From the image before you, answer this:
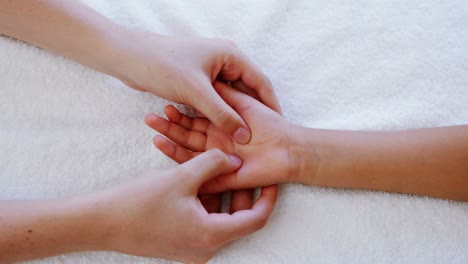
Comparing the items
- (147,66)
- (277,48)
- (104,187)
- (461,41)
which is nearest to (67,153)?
(104,187)

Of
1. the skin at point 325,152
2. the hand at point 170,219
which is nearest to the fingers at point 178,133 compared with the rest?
the skin at point 325,152

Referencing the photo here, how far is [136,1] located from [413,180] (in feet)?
2.13

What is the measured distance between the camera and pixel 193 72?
2.94ft

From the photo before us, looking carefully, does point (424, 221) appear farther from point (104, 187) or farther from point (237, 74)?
point (104, 187)

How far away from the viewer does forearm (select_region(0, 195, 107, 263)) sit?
0.80m

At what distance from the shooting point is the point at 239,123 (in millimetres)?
907

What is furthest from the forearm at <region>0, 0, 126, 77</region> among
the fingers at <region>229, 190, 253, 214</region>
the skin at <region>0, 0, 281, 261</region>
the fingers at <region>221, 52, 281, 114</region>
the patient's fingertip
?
the fingers at <region>229, 190, 253, 214</region>

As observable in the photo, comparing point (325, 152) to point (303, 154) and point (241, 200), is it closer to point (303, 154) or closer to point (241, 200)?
point (303, 154)

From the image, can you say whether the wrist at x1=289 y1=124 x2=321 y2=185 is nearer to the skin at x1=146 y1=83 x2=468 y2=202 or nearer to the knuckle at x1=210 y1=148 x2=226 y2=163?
the skin at x1=146 y1=83 x2=468 y2=202

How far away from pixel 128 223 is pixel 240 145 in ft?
0.84

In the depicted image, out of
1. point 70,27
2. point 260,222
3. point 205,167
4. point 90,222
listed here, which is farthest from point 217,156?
point 70,27

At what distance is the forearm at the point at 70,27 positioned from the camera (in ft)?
3.00

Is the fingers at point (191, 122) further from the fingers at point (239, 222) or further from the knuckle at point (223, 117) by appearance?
the fingers at point (239, 222)

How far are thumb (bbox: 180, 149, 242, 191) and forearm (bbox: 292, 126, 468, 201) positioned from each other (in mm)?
142
